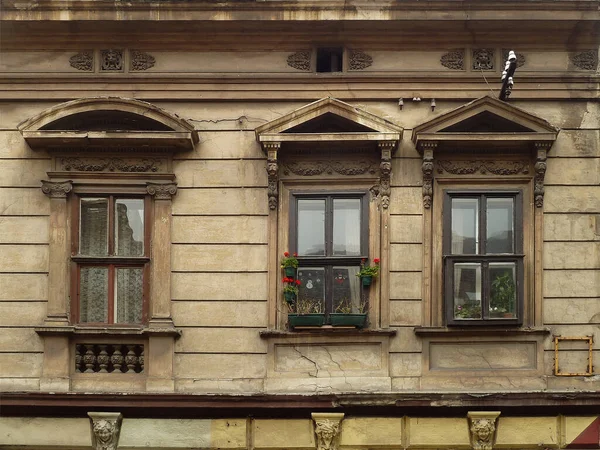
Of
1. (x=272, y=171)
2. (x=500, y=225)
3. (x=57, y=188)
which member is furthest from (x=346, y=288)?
(x=57, y=188)

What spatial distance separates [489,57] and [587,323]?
3463 millimetres

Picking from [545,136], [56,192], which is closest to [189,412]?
[56,192]

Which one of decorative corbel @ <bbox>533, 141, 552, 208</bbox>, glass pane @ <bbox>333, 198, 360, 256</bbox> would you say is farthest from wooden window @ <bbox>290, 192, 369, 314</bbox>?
decorative corbel @ <bbox>533, 141, 552, 208</bbox>

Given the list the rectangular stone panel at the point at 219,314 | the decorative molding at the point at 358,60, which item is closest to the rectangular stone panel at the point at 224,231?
the rectangular stone panel at the point at 219,314

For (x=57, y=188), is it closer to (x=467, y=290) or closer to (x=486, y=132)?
(x=467, y=290)

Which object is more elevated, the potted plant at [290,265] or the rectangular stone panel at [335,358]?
the potted plant at [290,265]

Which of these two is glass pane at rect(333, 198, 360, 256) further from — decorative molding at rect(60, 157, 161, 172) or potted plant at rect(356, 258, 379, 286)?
decorative molding at rect(60, 157, 161, 172)

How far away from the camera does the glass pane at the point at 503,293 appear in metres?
10.4

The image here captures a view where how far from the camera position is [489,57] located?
10797 millimetres

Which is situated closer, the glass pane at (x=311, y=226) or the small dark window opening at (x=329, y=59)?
the glass pane at (x=311, y=226)

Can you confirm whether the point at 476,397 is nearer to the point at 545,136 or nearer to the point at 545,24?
the point at 545,136

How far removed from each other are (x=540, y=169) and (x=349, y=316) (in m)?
2.88

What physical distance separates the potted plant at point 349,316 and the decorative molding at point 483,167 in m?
1.94

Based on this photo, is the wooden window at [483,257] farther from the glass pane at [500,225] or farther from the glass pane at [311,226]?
the glass pane at [311,226]
